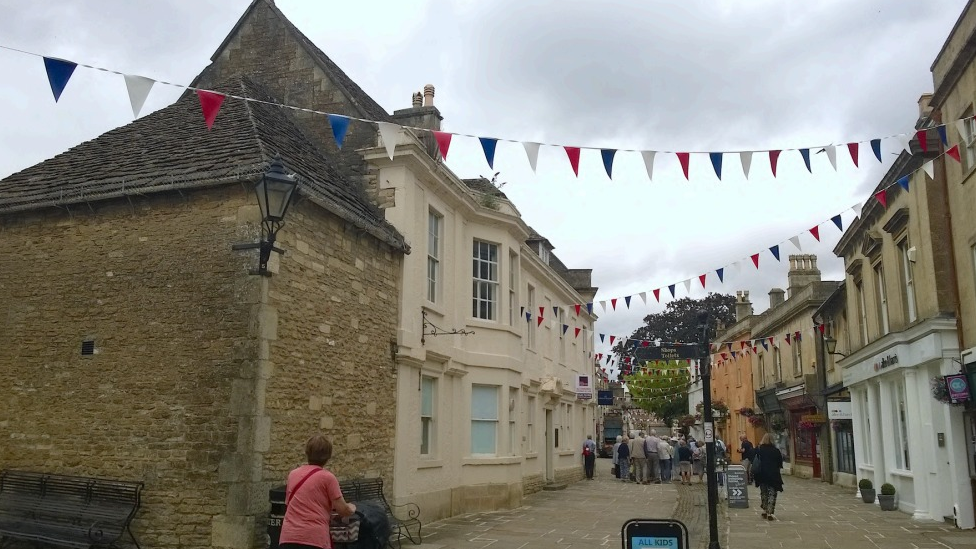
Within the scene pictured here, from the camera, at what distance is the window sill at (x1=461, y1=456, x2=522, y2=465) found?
15306 mm

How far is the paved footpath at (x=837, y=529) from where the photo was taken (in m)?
11.4

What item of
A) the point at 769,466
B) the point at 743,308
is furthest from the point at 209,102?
the point at 743,308

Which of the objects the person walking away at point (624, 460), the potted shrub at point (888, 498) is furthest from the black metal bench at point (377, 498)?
the person walking away at point (624, 460)

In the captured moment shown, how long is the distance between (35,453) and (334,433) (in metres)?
3.84

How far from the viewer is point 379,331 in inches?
492

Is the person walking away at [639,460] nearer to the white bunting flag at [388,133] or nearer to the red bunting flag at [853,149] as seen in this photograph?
the red bunting flag at [853,149]

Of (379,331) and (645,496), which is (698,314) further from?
(645,496)

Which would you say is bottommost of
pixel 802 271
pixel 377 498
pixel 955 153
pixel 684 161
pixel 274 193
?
pixel 377 498

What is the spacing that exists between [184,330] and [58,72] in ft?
12.9

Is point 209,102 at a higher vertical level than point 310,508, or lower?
higher

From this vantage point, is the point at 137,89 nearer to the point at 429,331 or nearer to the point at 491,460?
the point at 429,331

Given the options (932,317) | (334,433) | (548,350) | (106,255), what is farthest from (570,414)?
(106,255)

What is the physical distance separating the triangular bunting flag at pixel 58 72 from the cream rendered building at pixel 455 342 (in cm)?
633

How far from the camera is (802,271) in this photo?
1254 inches
